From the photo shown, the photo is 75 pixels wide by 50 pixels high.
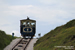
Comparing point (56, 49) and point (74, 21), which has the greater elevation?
point (74, 21)

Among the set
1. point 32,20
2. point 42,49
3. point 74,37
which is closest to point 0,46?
point 42,49

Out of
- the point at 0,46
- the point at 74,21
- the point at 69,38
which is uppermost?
the point at 74,21

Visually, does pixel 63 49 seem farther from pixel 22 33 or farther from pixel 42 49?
pixel 22 33

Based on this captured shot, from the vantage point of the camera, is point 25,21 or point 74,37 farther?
point 25,21

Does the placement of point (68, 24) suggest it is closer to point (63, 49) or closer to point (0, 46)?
point (63, 49)

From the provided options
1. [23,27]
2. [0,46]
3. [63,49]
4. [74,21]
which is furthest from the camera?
[23,27]

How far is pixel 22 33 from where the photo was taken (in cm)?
2378

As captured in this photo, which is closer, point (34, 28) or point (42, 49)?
point (42, 49)

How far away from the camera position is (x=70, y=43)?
35.3 feet

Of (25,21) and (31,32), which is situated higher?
(25,21)

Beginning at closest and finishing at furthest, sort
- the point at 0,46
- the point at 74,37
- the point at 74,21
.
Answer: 1. the point at 74,37
2. the point at 74,21
3. the point at 0,46

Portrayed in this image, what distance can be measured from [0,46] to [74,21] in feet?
30.6

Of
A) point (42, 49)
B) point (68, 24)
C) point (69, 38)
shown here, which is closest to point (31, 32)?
point (68, 24)

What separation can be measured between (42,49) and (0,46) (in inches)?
259
